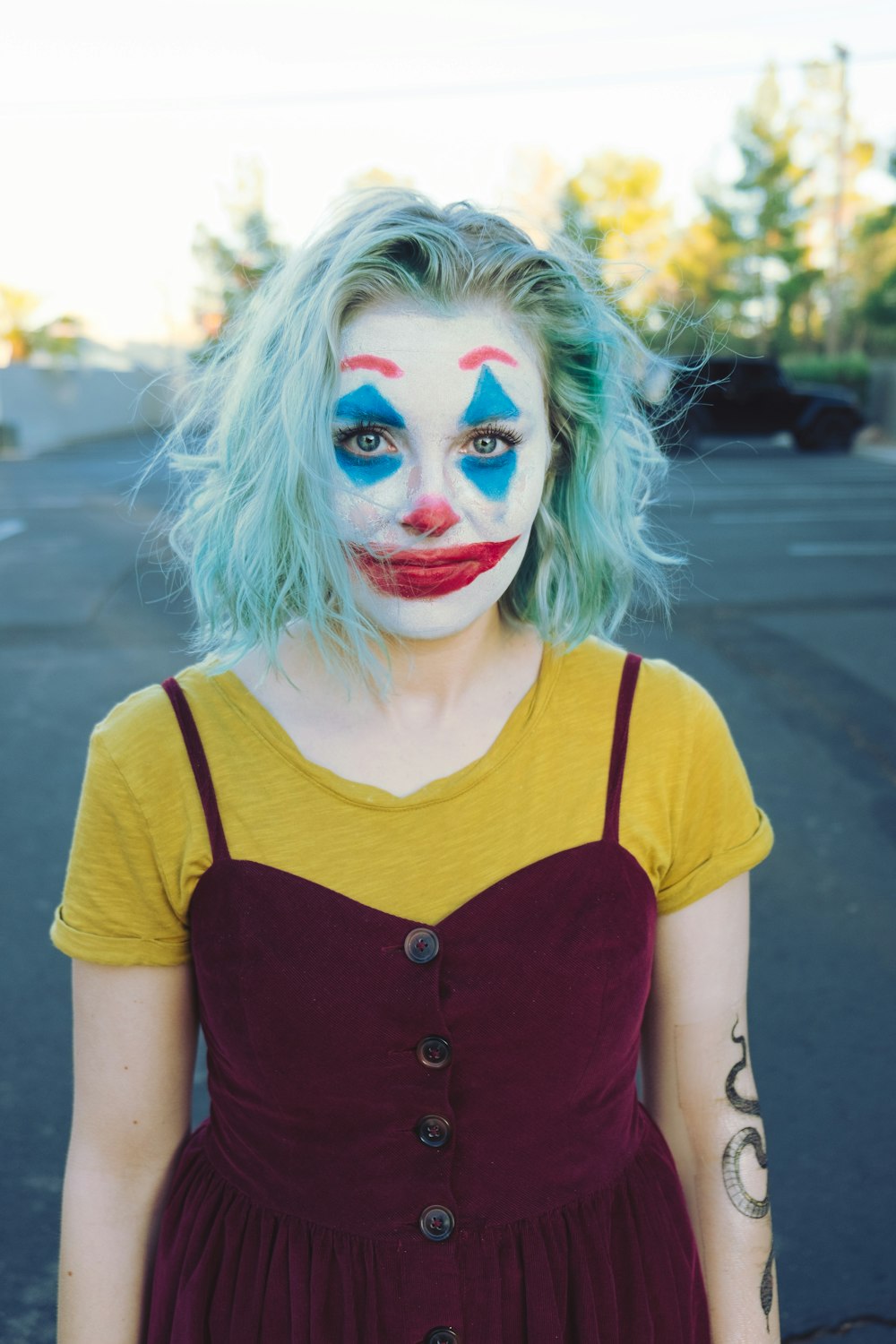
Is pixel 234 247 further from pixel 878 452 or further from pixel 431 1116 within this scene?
pixel 431 1116

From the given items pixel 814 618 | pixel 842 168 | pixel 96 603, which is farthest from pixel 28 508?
pixel 842 168

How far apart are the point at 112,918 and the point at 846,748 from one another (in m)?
4.38

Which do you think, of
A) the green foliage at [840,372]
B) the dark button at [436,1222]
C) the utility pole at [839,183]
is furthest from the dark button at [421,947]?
the utility pole at [839,183]

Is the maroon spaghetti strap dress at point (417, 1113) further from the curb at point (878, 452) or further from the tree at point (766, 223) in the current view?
the tree at point (766, 223)

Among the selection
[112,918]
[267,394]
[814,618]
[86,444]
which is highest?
[267,394]

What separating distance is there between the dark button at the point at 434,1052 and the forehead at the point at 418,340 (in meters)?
0.67

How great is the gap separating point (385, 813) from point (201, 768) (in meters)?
0.20

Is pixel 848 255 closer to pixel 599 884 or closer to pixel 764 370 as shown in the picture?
pixel 764 370

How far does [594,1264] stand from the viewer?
128cm

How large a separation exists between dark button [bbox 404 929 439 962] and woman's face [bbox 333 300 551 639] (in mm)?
327

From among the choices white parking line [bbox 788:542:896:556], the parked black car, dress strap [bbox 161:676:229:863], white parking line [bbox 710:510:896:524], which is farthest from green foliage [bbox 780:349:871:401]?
dress strap [bbox 161:676:229:863]

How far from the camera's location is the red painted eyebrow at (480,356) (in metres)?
1.28

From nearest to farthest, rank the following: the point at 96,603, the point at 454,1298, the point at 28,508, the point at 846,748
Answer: the point at 454,1298, the point at 846,748, the point at 96,603, the point at 28,508

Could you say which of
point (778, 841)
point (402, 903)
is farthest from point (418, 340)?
point (778, 841)
